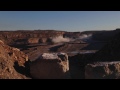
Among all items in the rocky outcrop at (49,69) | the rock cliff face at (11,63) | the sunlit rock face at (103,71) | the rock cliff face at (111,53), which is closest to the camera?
the rock cliff face at (11,63)

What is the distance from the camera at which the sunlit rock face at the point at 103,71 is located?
6375mm

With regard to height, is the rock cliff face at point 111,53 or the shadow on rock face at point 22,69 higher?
the rock cliff face at point 111,53

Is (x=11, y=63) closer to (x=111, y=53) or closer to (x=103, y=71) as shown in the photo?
(x=103, y=71)

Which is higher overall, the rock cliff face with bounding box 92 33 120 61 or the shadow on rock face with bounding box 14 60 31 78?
the rock cliff face with bounding box 92 33 120 61

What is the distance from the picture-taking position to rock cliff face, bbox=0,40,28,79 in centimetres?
606

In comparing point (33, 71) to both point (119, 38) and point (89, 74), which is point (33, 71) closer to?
point (89, 74)

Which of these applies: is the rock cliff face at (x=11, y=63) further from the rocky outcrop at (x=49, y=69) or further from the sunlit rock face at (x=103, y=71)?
the sunlit rock face at (x=103, y=71)

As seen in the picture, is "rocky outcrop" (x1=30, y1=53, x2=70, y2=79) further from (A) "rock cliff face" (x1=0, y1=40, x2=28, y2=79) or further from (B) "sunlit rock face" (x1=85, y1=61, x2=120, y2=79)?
(B) "sunlit rock face" (x1=85, y1=61, x2=120, y2=79)

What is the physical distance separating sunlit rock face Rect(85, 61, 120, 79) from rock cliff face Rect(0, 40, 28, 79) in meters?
1.84

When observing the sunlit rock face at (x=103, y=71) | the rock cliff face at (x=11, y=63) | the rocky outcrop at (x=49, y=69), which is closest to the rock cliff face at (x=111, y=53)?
the sunlit rock face at (x=103, y=71)

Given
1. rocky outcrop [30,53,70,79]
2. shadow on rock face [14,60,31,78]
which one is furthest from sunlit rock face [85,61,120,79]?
shadow on rock face [14,60,31,78]

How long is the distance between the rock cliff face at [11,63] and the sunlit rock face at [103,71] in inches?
72.4

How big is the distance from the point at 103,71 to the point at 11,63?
266cm
